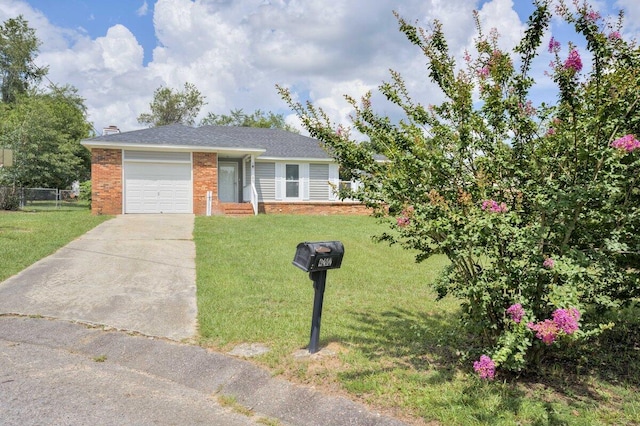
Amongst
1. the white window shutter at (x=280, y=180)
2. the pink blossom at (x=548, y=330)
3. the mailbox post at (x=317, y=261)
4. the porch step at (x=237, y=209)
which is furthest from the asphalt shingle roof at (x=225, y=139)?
the pink blossom at (x=548, y=330)

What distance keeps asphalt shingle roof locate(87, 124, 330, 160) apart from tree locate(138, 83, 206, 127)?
1043 inches

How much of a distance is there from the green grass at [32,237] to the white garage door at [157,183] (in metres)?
2.64

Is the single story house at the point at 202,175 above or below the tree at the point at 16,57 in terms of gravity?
below

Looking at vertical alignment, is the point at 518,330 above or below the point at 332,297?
above

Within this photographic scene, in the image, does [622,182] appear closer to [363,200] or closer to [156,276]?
[363,200]

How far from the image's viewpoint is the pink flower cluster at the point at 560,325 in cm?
262

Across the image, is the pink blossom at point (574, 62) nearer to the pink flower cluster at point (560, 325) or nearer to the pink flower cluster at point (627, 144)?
the pink flower cluster at point (627, 144)

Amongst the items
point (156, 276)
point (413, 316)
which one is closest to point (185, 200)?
point (156, 276)

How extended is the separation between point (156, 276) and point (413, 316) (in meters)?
4.38

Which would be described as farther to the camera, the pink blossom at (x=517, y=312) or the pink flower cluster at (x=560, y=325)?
the pink blossom at (x=517, y=312)

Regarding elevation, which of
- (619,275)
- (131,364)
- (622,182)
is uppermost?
(622,182)

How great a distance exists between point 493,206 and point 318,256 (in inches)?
59.6

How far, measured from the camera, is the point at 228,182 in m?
21.5

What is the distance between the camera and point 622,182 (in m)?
3.03
